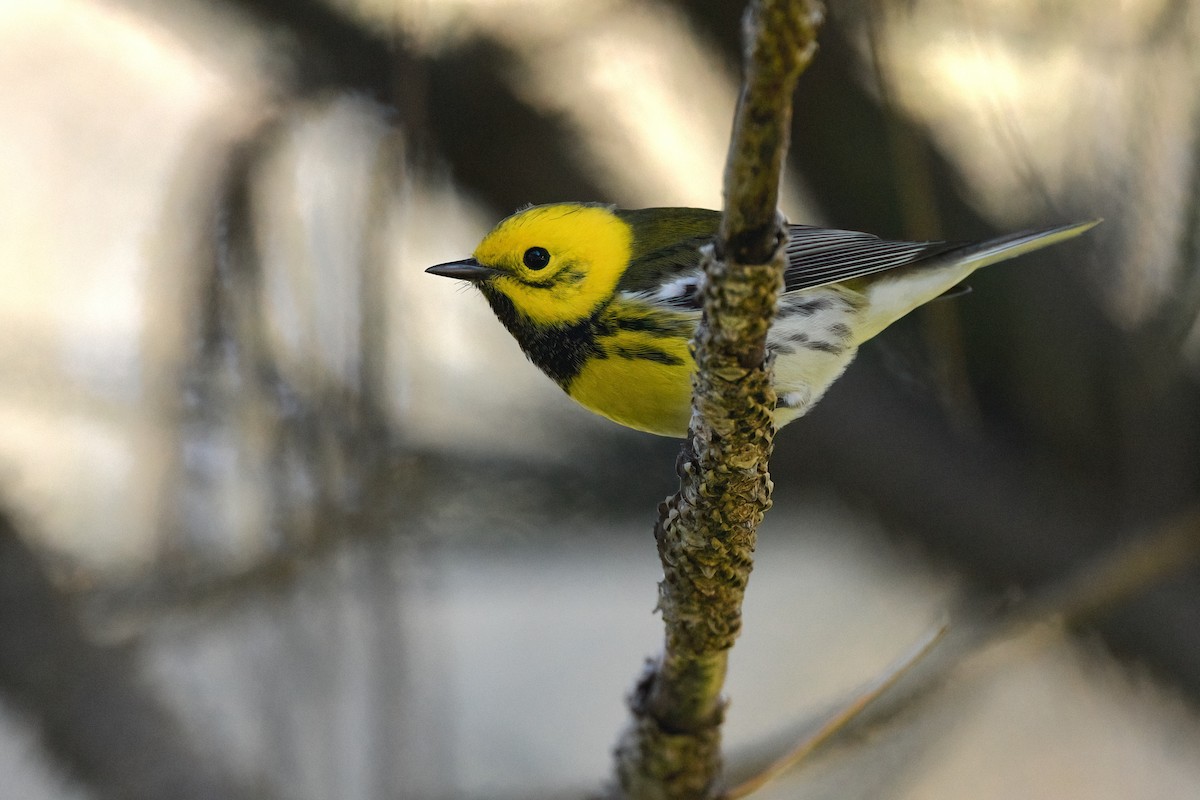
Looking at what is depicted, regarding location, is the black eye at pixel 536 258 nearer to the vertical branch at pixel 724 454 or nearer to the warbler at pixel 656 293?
the warbler at pixel 656 293

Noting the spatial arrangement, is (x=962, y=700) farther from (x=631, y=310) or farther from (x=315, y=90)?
(x=315, y=90)

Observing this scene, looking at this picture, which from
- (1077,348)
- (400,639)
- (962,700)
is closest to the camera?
(400,639)

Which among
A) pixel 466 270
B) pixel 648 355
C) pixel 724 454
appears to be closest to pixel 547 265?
pixel 466 270

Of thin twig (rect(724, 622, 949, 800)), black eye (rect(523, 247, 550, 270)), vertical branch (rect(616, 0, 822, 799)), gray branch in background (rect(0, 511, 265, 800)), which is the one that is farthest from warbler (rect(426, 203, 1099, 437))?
gray branch in background (rect(0, 511, 265, 800))

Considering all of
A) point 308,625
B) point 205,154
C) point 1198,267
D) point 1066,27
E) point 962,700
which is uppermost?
point 1066,27

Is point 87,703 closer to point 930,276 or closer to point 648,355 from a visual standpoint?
point 648,355

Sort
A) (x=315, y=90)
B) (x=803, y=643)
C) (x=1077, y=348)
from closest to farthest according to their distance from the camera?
(x=315, y=90)
(x=1077, y=348)
(x=803, y=643)

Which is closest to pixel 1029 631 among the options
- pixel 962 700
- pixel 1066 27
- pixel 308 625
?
pixel 962 700

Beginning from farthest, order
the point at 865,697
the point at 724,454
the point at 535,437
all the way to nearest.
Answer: the point at 535,437 → the point at 865,697 → the point at 724,454
